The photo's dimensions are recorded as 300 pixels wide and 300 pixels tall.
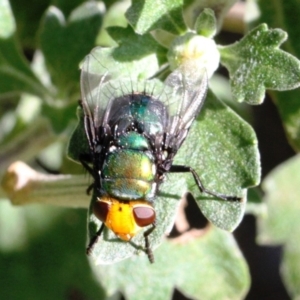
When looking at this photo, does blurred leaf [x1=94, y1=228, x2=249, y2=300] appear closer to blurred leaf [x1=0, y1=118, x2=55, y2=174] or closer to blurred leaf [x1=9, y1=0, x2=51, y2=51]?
blurred leaf [x1=0, y1=118, x2=55, y2=174]

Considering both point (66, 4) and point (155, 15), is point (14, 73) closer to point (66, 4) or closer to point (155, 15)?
point (66, 4)

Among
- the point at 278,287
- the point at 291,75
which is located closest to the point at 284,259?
the point at 278,287

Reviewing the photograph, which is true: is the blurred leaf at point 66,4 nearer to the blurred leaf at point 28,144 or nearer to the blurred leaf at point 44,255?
the blurred leaf at point 28,144

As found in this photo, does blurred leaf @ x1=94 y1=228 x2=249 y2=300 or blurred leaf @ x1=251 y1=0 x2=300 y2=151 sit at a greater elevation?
blurred leaf @ x1=251 y1=0 x2=300 y2=151

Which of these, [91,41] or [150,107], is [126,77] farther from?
[91,41]

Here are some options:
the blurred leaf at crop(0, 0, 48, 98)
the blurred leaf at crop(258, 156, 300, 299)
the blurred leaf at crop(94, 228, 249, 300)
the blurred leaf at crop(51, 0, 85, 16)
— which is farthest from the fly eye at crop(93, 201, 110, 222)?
the blurred leaf at crop(51, 0, 85, 16)

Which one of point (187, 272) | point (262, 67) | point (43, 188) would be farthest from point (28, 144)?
point (262, 67)
